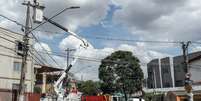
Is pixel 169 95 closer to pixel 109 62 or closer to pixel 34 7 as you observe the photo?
pixel 109 62

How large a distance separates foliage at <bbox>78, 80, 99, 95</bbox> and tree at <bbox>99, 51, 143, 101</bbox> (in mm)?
25305

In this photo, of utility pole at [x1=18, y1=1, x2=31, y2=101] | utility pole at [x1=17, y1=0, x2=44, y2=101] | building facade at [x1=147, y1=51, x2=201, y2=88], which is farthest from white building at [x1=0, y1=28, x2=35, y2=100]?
building facade at [x1=147, y1=51, x2=201, y2=88]

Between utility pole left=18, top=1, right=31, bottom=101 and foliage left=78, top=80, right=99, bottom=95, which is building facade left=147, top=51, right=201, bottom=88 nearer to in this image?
foliage left=78, top=80, right=99, bottom=95

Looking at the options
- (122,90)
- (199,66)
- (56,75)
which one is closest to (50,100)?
(56,75)

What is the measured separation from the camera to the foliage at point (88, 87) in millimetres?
94100

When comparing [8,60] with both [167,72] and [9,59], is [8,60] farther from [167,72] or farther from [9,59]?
[167,72]

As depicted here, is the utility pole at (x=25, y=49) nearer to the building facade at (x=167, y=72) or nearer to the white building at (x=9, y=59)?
the white building at (x=9, y=59)

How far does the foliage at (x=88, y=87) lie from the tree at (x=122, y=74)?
2530cm

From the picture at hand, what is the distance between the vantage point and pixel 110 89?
215ft

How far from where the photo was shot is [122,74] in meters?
66.6

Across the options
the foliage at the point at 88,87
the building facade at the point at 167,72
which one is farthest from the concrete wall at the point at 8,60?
the building facade at the point at 167,72

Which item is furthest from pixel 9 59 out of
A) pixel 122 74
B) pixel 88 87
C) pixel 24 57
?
pixel 88 87

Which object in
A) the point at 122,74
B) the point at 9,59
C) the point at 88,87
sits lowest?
the point at 88,87

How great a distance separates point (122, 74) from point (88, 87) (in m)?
31.0
